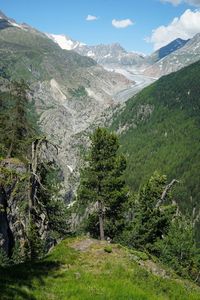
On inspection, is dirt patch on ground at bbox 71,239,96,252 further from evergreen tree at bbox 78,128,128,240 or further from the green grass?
evergreen tree at bbox 78,128,128,240

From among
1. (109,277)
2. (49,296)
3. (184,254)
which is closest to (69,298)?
(49,296)

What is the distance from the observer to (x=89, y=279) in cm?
2055

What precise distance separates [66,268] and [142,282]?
377 centimetres

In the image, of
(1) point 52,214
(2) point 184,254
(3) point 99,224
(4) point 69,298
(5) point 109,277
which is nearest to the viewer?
(4) point 69,298

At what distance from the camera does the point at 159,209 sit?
5447 cm

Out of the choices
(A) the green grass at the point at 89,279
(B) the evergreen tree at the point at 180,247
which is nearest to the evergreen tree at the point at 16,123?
(B) the evergreen tree at the point at 180,247

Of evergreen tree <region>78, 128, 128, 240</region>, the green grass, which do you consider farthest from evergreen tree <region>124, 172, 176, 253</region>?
the green grass

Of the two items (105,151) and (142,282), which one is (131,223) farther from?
(142,282)

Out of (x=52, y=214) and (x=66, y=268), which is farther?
(x=52, y=214)

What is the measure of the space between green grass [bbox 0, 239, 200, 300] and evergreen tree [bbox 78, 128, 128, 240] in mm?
26209

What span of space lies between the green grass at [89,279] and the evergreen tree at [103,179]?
86.0ft

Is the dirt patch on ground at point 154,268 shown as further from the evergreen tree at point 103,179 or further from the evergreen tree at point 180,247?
the evergreen tree at point 180,247

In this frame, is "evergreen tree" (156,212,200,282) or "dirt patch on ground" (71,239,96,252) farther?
"evergreen tree" (156,212,200,282)

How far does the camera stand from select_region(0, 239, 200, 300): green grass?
18.4m
